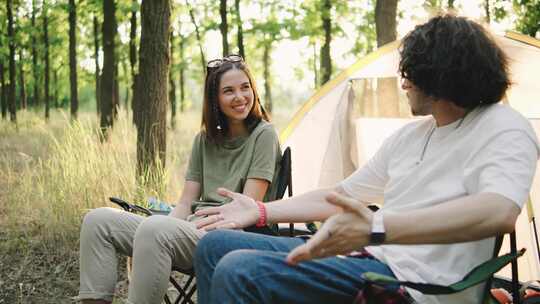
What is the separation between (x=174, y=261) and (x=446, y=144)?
117 cm

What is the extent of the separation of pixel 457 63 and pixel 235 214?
97cm

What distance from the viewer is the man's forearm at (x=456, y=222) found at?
5.23 feet

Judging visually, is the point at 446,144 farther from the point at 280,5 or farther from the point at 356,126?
the point at 280,5

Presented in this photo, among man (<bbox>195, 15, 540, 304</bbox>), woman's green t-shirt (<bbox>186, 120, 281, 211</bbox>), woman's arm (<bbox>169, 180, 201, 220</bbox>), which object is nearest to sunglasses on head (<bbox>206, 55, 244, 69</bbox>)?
woman's green t-shirt (<bbox>186, 120, 281, 211</bbox>)

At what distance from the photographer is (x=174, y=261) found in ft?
8.38

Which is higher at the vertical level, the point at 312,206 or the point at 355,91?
the point at 355,91

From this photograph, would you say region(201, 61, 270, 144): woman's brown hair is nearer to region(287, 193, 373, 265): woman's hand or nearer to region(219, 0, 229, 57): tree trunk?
region(287, 193, 373, 265): woman's hand

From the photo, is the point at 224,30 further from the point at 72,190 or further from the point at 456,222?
the point at 456,222

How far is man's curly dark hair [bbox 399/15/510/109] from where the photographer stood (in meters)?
1.88

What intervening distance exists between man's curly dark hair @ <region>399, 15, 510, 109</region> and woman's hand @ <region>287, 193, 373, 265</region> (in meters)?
0.55

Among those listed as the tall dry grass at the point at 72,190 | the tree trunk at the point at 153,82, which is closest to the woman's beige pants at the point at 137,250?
the tall dry grass at the point at 72,190

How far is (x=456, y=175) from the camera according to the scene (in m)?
1.89

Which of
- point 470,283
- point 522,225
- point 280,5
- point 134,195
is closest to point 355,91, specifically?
point 522,225

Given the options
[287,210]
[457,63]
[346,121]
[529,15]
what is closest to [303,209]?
[287,210]
